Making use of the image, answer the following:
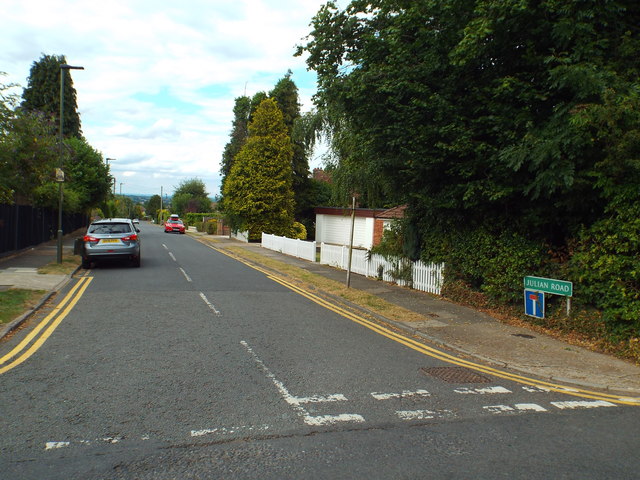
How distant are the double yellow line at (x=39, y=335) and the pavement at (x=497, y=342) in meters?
0.38

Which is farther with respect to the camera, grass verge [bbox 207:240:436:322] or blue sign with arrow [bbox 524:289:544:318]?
grass verge [bbox 207:240:436:322]

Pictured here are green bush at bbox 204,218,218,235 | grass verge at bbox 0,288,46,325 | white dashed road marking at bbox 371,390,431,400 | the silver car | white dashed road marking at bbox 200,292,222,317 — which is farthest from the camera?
green bush at bbox 204,218,218,235

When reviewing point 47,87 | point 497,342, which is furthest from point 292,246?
point 47,87

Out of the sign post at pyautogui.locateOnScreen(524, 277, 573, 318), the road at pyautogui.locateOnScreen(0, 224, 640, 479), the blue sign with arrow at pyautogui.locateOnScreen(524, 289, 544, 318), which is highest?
the sign post at pyautogui.locateOnScreen(524, 277, 573, 318)

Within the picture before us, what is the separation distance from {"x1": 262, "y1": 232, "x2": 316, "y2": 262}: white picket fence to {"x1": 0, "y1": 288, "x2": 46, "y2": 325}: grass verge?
13.1 meters

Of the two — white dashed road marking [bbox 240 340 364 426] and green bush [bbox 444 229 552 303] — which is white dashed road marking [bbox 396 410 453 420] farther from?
green bush [bbox 444 229 552 303]

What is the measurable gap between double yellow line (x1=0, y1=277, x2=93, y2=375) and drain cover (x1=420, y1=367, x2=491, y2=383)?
17.6ft

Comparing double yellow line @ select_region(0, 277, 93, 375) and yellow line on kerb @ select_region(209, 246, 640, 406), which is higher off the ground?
yellow line on kerb @ select_region(209, 246, 640, 406)

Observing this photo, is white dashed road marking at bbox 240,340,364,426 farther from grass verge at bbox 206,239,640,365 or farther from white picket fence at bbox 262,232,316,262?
white picket fence at bbox 262,232,316,262

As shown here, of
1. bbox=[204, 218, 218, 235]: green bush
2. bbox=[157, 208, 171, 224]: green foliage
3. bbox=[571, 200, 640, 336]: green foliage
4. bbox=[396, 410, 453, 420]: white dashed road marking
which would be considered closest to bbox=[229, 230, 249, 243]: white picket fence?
bbox=[204, 218, 218, 235]: green bush

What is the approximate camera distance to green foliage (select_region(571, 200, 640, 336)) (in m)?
7.60

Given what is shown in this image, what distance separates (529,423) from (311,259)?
18141 mm

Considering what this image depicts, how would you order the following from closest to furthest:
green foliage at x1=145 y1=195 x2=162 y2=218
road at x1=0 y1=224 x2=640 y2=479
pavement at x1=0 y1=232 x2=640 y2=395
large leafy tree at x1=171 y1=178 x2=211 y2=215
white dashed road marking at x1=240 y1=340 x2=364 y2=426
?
road at x1=0 y1=224 x2=640 y2=479 < white dashed road marking at x1=240 y1=340 x2=364 y2=426 < pavement at x1=0 y1=232 x2=640 y2=395 < large leafy tree at x1=171 y1=178 x2=211 y2=215 < green foliage at x1=145 y1=195 x2=162 y2=218

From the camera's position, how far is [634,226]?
751cm
